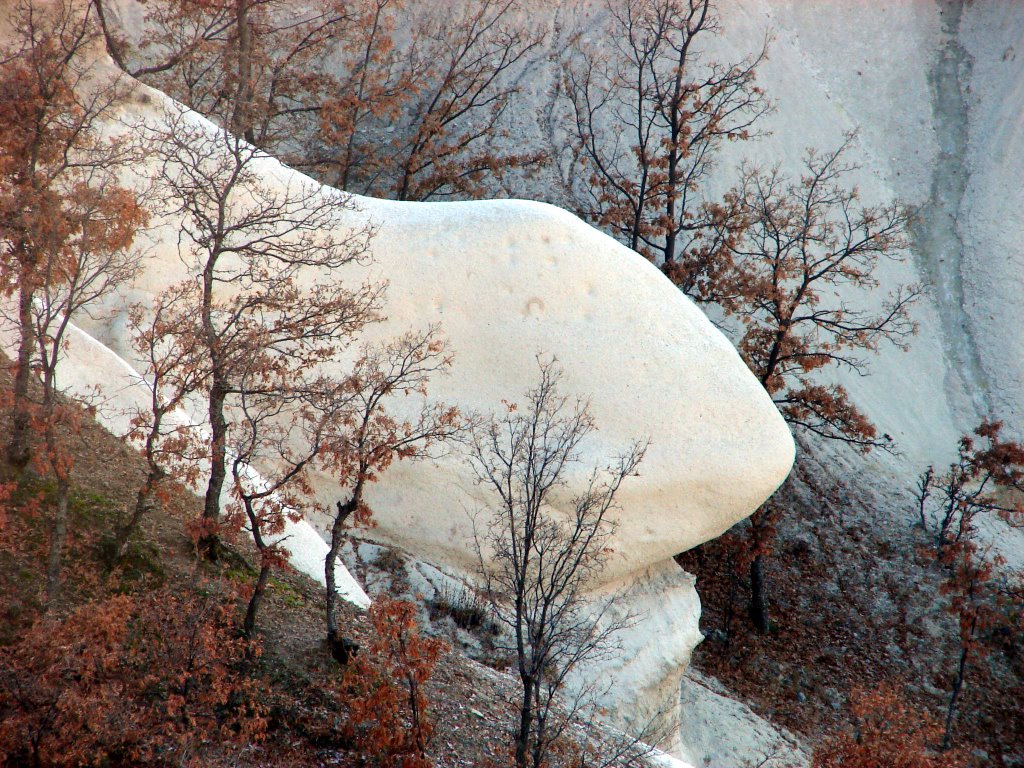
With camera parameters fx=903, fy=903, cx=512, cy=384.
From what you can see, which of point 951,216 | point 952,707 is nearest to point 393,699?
point 952,707

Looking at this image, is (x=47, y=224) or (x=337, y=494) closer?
(x=47, y=224)

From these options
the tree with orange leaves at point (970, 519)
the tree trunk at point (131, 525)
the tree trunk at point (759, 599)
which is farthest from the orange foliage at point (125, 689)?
the tree with orange leaves at point (970, 519)

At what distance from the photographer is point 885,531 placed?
928 inches

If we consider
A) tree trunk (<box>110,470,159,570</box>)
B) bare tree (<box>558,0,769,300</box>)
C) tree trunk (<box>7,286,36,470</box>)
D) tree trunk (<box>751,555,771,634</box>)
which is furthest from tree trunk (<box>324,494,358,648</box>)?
bare tree (<box>558,0,769,300</box>)

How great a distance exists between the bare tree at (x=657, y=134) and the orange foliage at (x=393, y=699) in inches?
521

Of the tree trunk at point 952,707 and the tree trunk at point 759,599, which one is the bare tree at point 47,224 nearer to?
the tree trunk at point 759,599

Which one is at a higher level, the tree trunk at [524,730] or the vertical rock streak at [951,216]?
the vertical rock streak at [951,216]

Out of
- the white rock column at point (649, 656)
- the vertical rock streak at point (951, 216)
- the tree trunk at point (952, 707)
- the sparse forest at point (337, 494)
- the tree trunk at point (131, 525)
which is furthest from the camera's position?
the vertical rock streak at point (951, 216)

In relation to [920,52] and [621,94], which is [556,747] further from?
[920,52]

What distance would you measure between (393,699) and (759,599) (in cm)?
1313

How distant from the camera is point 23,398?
1078cm

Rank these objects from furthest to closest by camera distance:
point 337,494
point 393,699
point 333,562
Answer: point 337,494
point 333,562
point 393,699

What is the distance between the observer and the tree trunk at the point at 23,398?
35.1 feet

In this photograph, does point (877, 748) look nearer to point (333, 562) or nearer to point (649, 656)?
point (649, 656)
